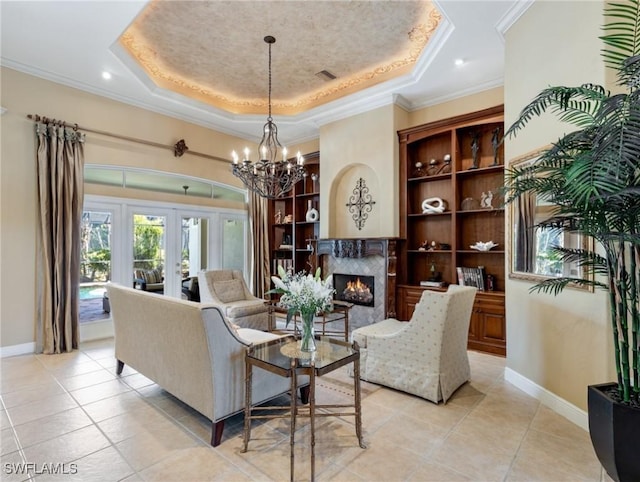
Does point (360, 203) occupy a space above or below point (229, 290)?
above

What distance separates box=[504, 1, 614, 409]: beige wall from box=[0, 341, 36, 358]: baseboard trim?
5.81 metres

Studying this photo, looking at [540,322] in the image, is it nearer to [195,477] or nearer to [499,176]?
[499,176]

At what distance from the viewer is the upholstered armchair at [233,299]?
5020 millimetres

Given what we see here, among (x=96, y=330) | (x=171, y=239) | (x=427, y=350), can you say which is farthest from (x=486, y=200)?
(x=96, y=330)

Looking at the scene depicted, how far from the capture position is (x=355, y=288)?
5.63 meters

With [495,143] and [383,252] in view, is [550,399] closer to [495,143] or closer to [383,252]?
[383,252]

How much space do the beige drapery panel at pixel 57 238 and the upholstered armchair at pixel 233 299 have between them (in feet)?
5.61

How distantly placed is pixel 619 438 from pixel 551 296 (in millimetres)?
1377

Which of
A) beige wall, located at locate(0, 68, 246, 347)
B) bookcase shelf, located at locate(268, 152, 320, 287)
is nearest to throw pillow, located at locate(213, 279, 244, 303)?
bookcase shelf, located at locate(268, 152, 320, 287)

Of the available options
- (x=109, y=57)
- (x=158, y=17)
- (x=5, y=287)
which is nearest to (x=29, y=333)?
(x=5, y=287)

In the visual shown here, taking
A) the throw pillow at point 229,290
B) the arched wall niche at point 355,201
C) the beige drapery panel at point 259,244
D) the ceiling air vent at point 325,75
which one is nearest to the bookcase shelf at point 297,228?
the beige drapery panel at point 259,244

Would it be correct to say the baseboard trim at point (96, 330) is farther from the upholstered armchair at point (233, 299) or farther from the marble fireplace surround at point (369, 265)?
the marble fireplace surround at point (369, 265)

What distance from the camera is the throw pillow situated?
5.30 metres

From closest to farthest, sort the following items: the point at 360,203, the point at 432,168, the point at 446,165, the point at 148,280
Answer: the point at 446,165
the point at 432,168
the point at 148,280
the point at 360,203
